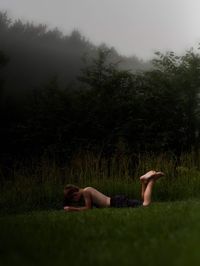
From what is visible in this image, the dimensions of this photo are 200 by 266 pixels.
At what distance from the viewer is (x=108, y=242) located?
403cm

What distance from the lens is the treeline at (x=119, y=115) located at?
2169cm

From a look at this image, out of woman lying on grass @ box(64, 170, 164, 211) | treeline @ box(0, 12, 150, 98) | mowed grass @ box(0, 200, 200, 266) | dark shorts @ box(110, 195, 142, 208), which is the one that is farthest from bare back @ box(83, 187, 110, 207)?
treeline @ box(0, 12, 150, 98)

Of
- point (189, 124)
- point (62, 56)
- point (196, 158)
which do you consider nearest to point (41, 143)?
point (189, 124)

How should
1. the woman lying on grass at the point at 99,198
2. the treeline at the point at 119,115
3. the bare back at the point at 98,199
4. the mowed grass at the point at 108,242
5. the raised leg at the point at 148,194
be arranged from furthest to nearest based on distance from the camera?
the treeline at the point at 119,115
the bare back at the point at 98,199
the woman lying on grass at the point at 99,198
the raised leg at the point at 148,194
the mowed grass at the point at 108,242

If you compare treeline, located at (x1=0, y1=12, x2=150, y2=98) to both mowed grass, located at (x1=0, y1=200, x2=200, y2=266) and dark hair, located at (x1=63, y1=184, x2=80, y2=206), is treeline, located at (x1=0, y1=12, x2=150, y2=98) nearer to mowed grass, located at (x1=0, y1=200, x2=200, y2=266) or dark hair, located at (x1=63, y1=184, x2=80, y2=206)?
dark hair, located at (x1=63, y1=184, x2=80, y2=206)

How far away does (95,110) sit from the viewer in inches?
894

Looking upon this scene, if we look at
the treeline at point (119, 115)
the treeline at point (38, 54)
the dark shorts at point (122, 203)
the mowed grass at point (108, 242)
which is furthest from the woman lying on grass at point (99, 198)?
the treeline at point (38, 54)

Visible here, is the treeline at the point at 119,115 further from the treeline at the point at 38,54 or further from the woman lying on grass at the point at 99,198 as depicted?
the woman lying on grass at the point at 99,198

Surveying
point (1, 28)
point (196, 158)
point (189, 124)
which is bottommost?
point (196, 158)

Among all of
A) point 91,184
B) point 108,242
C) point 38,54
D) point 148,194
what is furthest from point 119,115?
point 108,242

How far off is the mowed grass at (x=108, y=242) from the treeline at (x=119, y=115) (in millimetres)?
15733

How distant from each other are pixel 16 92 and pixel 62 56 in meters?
10.2

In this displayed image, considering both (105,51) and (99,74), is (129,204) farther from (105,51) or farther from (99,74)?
(105,51)

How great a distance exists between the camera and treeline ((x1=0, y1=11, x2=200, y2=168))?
2169cm
